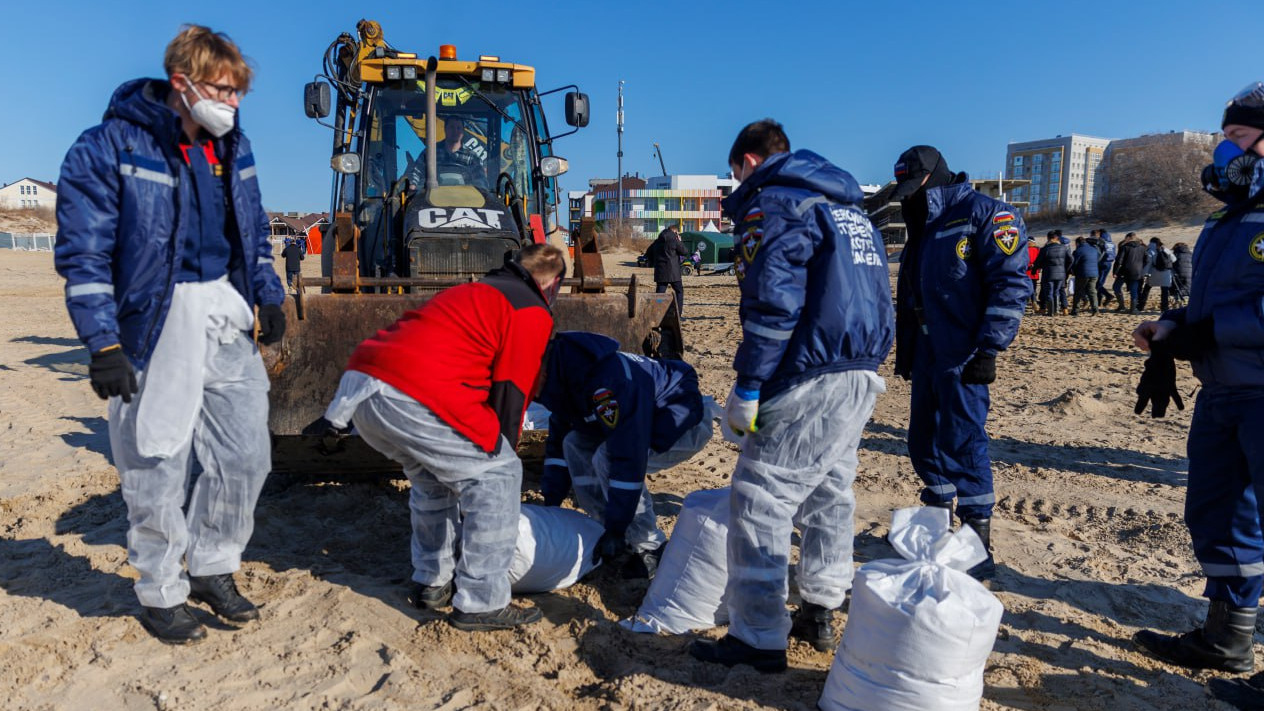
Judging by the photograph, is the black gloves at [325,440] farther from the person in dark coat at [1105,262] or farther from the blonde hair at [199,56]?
the person in dark coat at [1105,262]

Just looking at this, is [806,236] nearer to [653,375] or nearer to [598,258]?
[653,375]

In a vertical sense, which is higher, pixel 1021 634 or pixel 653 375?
pixel 653 375

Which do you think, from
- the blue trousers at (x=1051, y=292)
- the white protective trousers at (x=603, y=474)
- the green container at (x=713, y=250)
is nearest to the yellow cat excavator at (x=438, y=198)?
the white protective trousers at (x=603, y=474)

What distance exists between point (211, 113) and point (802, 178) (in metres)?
1.83

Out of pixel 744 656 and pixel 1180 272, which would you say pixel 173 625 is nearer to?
pixel 744 656

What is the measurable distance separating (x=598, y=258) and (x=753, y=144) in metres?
3.11

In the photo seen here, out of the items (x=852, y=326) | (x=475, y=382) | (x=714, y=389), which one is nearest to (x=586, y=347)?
(x=475, y=382)

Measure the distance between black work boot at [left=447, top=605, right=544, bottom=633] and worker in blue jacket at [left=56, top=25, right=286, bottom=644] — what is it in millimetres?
718

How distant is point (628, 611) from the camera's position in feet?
11.3

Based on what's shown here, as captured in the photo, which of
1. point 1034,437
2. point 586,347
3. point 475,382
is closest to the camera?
point 475,382

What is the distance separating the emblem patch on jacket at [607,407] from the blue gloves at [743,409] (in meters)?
0.96

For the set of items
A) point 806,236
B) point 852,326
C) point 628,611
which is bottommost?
point 628,611

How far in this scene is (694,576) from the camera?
318cm

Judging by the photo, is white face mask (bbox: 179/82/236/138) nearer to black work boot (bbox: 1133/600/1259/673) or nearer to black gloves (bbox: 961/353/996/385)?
black gloves (bbox: 961/353/996/385)
